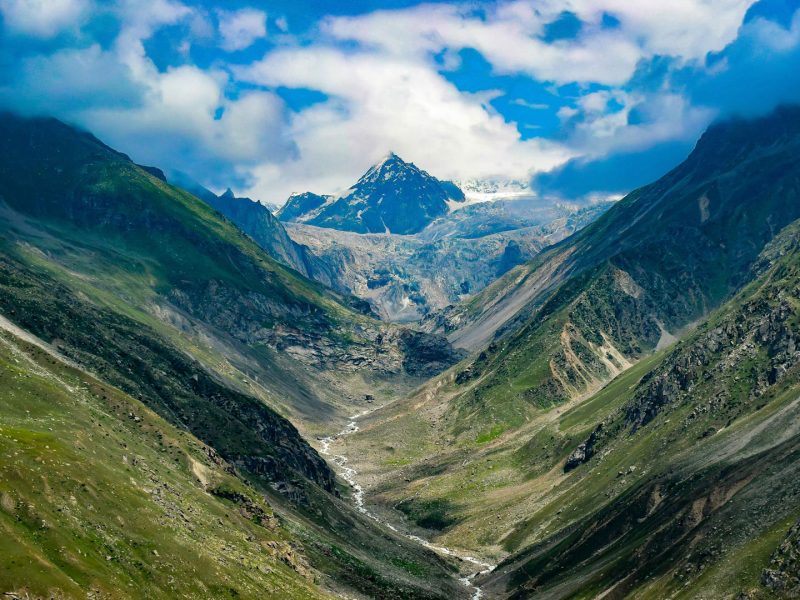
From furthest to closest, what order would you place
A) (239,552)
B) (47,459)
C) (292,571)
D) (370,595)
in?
(370,595)
(292,571)
(239,552)
(47,459)

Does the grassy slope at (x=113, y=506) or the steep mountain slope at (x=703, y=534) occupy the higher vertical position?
the grassy slope at (x=113, y=506)

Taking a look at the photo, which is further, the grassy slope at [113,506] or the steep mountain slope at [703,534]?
the steep mountain slope at [703,534]

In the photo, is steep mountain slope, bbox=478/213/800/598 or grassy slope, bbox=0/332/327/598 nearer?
grassy slope, bbox=0/332/327/598

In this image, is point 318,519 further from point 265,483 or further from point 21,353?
point 21,353

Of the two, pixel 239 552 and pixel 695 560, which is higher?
pixel 239 552

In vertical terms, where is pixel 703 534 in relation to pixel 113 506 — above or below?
below

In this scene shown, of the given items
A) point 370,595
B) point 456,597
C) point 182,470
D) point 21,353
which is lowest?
point 456,597

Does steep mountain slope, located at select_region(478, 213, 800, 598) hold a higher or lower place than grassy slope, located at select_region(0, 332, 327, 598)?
lower

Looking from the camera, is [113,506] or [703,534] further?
[703,534]

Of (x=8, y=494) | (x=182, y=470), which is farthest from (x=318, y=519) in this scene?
(x=8, y=494)

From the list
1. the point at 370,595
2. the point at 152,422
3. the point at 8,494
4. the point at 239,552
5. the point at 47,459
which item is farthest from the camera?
the point at 152,422

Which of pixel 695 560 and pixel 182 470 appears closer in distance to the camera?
pixel 695 560
